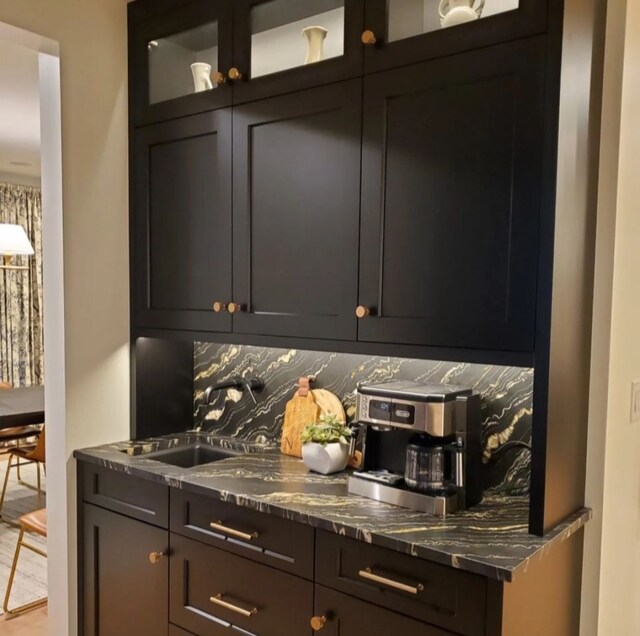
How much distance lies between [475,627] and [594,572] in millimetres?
545

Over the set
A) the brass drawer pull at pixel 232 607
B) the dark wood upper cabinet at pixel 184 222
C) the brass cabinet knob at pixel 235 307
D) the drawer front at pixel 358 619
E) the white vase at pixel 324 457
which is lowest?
the brass drawer pull at pixel 232 607

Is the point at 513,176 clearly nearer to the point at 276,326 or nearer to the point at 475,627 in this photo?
the point at 276,326

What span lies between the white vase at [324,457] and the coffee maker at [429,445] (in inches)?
7.8

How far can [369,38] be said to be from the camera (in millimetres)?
1809

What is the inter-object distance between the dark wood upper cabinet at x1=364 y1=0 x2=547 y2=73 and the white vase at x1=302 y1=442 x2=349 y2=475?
3.97ft

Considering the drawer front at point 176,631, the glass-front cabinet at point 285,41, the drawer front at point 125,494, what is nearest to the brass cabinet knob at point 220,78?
the glass-front cabinet at point 285,41

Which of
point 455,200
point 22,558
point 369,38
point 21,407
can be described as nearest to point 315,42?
point 369,38

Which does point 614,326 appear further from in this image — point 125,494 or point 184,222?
point 125,494

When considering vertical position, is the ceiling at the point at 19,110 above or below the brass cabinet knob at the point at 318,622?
above

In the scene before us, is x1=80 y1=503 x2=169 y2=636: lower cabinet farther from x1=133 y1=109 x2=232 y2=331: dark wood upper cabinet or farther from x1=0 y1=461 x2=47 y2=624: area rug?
x1=0 y1=461 x2=47 y2=624: area rug

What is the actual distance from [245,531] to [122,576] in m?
0.69

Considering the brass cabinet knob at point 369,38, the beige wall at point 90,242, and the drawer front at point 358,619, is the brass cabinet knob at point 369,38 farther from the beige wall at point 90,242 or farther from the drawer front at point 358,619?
the drawer front at point 358,619

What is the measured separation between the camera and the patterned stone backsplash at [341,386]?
1.91m

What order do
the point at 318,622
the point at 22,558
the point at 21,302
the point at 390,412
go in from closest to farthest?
the point at 318,622 < the point at 390,412 < the point at 22,558 < the point at 21,302
